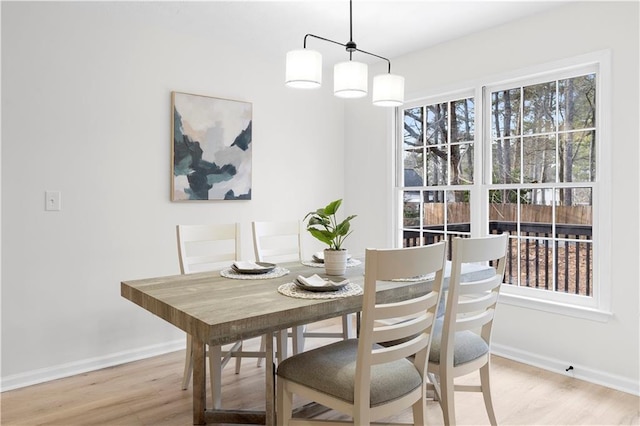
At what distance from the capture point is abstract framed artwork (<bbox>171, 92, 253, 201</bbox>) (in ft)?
11.3

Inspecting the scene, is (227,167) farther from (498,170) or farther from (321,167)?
(498,170)

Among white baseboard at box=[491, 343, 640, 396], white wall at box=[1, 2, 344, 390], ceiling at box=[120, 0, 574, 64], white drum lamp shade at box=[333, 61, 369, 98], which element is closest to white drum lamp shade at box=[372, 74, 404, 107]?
white drum lamp shade at box=[333, 61, 369, 98]

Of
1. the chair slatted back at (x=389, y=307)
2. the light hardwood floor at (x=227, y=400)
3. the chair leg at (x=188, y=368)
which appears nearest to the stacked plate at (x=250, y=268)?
the chair leg at (x=188, y=368)

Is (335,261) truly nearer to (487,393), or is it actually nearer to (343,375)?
(343,375)

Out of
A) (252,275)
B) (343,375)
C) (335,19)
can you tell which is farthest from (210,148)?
(343,375)

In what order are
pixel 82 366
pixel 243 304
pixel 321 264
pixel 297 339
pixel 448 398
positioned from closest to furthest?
pixel 243 304 < pixel 448 398 < pixel 297 339 < pixel 321 264 < pixel 82 366

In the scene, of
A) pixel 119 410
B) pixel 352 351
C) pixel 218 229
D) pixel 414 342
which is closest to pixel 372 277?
pixel 414 342

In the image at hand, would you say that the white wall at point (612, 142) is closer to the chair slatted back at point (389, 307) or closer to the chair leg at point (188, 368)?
the chair slatted back at point (389, 307)

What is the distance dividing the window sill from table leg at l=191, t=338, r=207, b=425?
225 cm

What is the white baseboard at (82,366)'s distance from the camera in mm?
2799

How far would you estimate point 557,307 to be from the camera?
9.89 ft

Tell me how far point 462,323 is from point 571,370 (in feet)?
4.98

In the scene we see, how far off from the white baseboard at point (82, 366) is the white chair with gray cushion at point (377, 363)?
1.86m

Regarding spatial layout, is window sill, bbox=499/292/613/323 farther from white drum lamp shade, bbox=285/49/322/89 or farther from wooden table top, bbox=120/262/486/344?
white drum lamp shade, bbox=285/49/322/89
